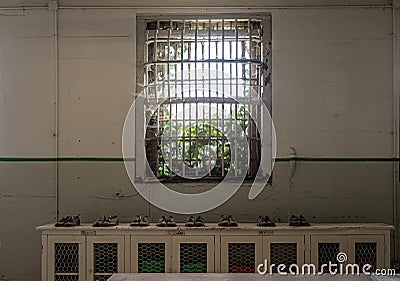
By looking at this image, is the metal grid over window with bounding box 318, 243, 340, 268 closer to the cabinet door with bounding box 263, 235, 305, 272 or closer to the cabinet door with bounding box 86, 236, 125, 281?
the cabinet door with bounding box 263, 235, 305, 272

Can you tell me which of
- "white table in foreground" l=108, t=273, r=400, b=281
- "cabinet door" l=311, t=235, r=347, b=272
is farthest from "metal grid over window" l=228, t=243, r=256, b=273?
"white table in foreground" l=108, t=273, r=400, b=281

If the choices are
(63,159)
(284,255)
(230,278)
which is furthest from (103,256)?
(230,278)

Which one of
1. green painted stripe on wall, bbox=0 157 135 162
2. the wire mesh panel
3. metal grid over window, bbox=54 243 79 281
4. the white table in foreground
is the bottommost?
the wire mesh panel

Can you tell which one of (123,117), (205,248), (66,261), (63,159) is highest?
(123,117)

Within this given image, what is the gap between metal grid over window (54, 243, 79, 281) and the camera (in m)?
4.93

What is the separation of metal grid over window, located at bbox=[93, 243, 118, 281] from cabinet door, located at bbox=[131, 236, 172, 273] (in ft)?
0.48

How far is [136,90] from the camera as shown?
5496 millimetres

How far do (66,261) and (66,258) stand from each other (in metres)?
0.02

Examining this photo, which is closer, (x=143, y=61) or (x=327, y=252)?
(x=327, y=252)

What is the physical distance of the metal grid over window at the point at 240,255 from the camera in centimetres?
488

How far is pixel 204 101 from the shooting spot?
5488 mm

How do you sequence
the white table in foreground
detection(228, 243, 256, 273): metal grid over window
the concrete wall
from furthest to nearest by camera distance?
the concrete wall, detection(228, 243, 256, 273): metal grid over window, the white table in foreground

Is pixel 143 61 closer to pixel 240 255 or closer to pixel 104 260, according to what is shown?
pixel 104 260

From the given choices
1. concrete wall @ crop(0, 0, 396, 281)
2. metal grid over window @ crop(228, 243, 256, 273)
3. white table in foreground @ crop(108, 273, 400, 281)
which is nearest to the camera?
white table in foreground @ crop(108, 273, 400, 281)
